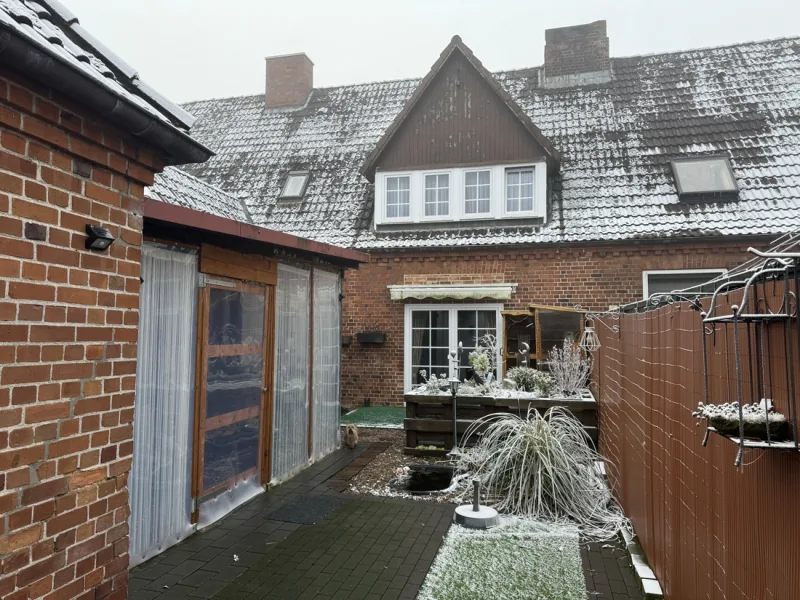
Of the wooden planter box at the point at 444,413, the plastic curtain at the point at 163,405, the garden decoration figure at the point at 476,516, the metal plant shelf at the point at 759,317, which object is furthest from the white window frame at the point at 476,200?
the metal plant shelf at the point at 759,317

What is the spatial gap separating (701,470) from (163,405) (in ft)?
13.4

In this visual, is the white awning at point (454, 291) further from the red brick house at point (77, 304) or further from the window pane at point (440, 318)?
the red brick house at point (77, 304)

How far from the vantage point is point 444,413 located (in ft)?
27.0

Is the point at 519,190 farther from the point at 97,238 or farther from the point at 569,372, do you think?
the point at 97,238

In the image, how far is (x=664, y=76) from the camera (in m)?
13.8

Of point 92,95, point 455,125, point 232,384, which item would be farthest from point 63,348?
point 455,125

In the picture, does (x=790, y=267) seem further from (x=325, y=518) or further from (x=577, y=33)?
(x=577, y=33)

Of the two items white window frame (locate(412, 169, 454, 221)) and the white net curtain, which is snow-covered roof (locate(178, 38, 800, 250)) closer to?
white window frame (locate(412, 169, 454, 221))

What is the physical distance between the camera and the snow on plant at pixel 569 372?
797 cm

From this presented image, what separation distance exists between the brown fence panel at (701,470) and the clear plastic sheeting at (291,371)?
3.89 meters

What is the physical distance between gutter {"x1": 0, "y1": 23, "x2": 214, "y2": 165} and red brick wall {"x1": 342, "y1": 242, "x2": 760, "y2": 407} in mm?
8713

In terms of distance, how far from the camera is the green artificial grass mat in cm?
1046

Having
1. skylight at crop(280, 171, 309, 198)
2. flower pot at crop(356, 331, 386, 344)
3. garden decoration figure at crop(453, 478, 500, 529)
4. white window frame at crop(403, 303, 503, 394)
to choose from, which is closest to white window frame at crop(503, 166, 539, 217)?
white window frame at crop(403, 303, 503, 394)

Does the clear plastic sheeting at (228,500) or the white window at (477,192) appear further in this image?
the white window at (477,192)
